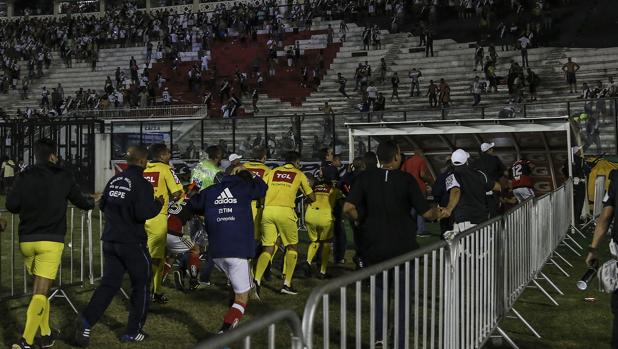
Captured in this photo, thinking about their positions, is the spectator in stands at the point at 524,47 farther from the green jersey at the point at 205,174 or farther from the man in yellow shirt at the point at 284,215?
the green jersey at the point at 205,174

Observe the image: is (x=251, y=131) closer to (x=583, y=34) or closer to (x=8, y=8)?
(x=583, y=34)

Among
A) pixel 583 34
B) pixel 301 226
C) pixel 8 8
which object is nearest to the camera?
pixel 301 226

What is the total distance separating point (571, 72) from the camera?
93.9 feet

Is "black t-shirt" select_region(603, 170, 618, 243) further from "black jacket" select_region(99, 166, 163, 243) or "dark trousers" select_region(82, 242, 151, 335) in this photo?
"dark trousers" select_region(82, 242, 151, 335)

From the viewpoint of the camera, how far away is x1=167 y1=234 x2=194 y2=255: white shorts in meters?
9.70

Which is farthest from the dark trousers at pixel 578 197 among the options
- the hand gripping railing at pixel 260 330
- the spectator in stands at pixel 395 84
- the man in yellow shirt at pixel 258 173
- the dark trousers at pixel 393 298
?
the hand gripping railing at pixel 260 330

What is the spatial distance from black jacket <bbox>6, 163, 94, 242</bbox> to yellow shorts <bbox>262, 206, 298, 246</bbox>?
11.4ft

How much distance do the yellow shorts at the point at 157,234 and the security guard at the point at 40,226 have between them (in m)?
1.89

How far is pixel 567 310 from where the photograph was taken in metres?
8.95

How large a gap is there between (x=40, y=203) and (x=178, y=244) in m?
2.85

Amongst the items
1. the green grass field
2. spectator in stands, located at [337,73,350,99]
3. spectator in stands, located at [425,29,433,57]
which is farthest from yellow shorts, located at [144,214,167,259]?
spectator in stands, located at [425,29,433,57]

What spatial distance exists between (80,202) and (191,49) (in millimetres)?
37538

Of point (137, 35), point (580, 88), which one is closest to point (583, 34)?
point (580, 88)

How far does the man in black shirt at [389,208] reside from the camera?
262 inches
